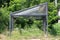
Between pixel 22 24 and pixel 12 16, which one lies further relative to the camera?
pixel 22 24

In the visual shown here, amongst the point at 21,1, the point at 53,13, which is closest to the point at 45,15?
the point at 53,13

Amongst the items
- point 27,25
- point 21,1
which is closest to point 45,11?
point 27,25

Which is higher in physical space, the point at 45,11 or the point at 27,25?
the point at 45,11

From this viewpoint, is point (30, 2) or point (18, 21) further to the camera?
point (30, 2)

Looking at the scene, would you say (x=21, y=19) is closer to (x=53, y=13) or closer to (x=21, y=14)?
(x=53, y=13)

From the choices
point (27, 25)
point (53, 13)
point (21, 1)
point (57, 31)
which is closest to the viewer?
point (57, 31)

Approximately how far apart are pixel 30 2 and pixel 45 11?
10.0 metres

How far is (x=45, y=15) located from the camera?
15984mm

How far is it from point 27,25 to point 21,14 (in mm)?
4914

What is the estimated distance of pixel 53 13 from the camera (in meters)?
22.6

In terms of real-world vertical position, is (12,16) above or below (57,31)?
above

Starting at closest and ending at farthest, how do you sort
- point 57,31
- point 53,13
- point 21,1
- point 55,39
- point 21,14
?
point 55,39 → point 21,14 → point 57,31 → point 53,13 → point 21,1

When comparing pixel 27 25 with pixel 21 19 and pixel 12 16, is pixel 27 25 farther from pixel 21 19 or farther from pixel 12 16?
pixel 12 16

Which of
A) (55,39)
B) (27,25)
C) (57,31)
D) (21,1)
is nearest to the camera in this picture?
(55,39)
